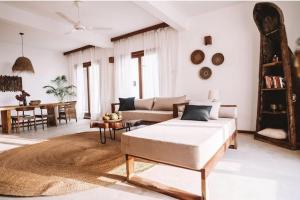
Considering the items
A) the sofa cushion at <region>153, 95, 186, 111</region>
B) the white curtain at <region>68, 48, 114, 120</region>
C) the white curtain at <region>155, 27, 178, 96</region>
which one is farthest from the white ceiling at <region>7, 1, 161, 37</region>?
the sofa cushion at <region>153, 95, 186, 111</region>

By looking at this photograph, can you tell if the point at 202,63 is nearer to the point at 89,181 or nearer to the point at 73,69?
the point at 89,181

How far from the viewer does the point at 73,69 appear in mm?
8328

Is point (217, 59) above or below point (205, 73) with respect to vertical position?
above

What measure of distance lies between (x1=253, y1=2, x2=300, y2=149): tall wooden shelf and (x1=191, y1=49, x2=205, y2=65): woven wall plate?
4.73 ft

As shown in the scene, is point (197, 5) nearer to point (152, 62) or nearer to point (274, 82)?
point (152, 62)

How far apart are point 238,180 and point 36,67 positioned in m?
7.81

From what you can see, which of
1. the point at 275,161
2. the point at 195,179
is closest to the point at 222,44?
the point at 275,161

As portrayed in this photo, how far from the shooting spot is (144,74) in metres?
6.11

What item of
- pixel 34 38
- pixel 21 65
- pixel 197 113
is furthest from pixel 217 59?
pixel 34 38

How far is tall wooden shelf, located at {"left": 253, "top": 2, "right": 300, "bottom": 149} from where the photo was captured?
10.4 ft

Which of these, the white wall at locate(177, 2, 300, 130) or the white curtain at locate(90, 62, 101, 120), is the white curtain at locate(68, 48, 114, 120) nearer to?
the white curtain at locate(90, 62, 101, 120)

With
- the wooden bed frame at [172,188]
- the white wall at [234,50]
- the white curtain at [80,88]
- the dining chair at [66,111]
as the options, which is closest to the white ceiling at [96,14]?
the white wall at [234,50]

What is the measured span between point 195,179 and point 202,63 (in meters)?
3.37

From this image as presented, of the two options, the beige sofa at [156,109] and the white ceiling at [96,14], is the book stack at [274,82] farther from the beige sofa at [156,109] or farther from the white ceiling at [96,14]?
the white ceiling at [96,14]
